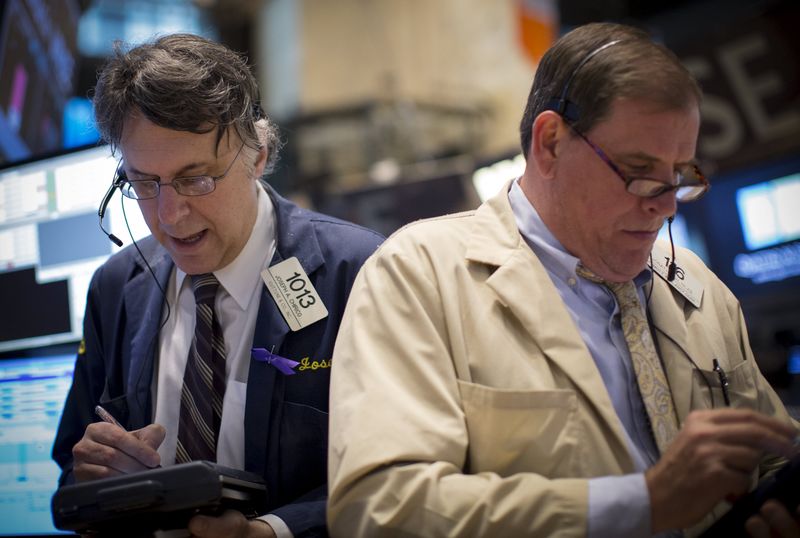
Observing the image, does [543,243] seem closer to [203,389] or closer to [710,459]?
[710,459]

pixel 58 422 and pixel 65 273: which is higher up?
pixel 65 273

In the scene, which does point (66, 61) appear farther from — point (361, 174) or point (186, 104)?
point (361, 174)

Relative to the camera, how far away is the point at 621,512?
143 centimetres

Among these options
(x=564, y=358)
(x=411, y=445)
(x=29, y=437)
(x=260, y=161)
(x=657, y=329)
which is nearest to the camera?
(x=411, y=445)

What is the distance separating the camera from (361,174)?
11188 mm

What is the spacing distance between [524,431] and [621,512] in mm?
233

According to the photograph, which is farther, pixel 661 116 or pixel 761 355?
pixel 761 355

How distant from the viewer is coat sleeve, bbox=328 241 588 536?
1.45 m

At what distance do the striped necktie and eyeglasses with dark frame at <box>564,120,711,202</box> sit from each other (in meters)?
0.94

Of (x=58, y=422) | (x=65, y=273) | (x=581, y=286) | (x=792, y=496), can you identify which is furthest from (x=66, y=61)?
(x=792, y=496)

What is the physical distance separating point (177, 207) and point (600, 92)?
95 cm

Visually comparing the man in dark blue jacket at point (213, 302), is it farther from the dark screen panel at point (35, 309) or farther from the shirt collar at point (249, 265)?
the dark screen panel at point (35, 309)

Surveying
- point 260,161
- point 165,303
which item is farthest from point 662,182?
point 165,303

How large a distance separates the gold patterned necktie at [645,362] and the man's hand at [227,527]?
2.64 feet
